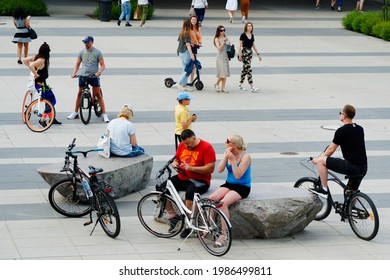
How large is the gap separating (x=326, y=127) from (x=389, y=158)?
2690 mm

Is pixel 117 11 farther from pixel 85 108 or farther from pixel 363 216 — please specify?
pixel 363 216

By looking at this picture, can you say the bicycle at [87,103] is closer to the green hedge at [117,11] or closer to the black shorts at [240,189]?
the black shorts at [240,189]

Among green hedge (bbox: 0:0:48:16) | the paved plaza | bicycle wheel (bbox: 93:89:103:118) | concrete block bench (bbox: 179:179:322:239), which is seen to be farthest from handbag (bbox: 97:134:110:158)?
green hedge (bbox: 0:0:48:16)

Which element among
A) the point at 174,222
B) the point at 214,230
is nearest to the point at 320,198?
the point at 214,230

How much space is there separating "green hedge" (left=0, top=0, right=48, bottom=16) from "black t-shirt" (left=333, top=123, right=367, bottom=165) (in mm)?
25858

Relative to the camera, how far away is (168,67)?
2648cm

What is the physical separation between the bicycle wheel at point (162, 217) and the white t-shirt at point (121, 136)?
1.58m

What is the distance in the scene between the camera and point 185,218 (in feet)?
39.4

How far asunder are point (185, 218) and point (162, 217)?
2.33ft

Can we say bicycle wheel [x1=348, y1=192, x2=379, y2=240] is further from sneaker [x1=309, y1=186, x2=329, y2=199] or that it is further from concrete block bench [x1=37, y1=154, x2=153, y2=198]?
concrete block bench [x1=37, y1=154, x2=153, y2=198]

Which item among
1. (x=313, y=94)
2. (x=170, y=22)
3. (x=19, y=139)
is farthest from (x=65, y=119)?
(x=170, y=22)

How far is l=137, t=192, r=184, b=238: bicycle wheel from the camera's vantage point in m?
12.3

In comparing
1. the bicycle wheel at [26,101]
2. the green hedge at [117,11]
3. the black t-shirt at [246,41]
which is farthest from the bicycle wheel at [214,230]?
the green hedge at [117,11]

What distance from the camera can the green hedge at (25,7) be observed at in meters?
36.3
